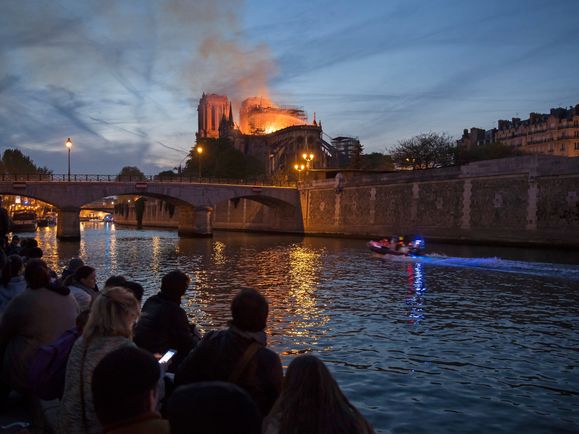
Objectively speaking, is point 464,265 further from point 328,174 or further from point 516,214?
point 328,174

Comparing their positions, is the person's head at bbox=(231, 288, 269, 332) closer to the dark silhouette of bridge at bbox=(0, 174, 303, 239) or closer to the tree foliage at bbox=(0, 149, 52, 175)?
the dark silhouette of bridge at bbox=(0, 174, 303, 239)

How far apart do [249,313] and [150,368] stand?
1.63 m

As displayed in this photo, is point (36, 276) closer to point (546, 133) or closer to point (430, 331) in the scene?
point (430, 331)

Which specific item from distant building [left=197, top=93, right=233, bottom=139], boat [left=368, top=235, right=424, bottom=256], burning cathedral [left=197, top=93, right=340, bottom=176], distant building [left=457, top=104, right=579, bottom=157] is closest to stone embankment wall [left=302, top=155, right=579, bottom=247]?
boat [left=368, top=235, right=424, bottom=256]

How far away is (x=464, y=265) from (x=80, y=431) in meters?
25.8

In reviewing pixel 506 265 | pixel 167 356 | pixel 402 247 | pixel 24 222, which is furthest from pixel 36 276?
pixel 24 222

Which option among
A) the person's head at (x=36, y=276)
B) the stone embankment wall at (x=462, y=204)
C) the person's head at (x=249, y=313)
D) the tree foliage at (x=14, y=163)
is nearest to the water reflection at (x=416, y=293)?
the person's head at (x=36, y=276)

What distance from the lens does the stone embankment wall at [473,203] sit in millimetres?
38000

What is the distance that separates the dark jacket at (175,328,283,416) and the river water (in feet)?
12.2

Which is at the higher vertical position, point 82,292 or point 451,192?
point 451,192

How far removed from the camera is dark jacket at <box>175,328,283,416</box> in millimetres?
4223

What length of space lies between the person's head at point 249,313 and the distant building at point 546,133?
98573 mm

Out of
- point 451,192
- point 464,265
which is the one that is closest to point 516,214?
point 451,192

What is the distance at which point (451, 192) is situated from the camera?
47.1m
